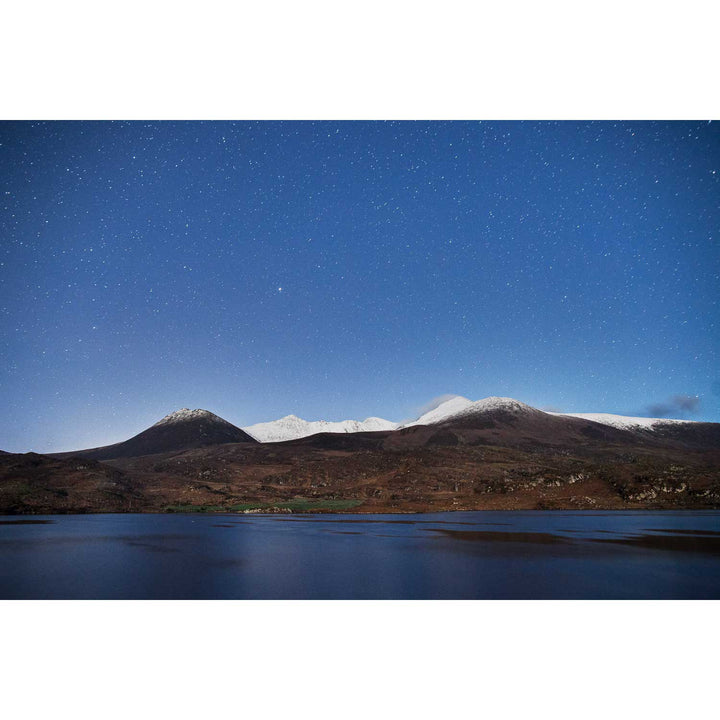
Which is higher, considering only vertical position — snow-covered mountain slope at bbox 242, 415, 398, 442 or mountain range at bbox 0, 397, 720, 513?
snow-covered mountain slope at bbox 242, 415, 398, 442

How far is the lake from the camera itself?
1094cm

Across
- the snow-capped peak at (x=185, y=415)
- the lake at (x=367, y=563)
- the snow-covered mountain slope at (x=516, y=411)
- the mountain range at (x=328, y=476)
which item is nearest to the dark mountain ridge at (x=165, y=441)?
the mountain range at (x=328, y=476)

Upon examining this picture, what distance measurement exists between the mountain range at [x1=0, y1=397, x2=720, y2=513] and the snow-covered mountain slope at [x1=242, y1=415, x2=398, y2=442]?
18697 mm

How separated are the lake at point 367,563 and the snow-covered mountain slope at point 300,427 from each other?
46.3 metres

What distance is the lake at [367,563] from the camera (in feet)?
35.9

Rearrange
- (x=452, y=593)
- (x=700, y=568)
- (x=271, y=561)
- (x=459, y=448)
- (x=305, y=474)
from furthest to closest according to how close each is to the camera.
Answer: (x=459, y=448) → (x=305, y=474) → (x=271, y=561) → (x=700, y=568) → (x=452, y=593)

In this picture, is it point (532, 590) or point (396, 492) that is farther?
point (396, 492)

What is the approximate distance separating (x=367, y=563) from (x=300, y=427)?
60946 millimetres

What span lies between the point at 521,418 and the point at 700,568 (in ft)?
178

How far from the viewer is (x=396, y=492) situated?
129ft

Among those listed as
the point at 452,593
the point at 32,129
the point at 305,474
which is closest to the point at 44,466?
the point at 305,474

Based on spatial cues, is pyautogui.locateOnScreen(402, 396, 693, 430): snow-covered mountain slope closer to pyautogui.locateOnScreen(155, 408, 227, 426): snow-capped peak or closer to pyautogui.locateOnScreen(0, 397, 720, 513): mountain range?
pyautogui.locateOnScreen(0, 397, 720, 513): mountain range

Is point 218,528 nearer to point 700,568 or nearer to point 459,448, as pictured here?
point 700,568

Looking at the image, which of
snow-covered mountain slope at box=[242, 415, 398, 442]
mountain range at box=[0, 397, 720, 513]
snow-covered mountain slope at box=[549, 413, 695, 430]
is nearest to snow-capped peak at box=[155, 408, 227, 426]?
mountain range at box=[0, 397, 720, 513]
